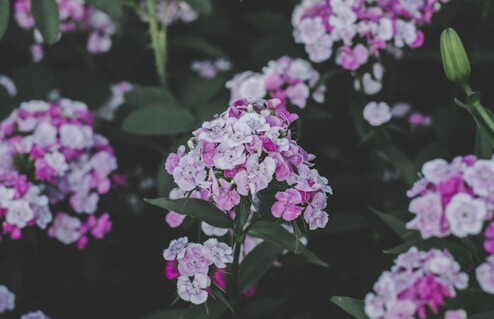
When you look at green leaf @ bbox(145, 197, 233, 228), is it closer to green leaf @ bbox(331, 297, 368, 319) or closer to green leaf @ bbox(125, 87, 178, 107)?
green leaf @ bbox(331, 297, 368, 319)

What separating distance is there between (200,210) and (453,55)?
2.14ft

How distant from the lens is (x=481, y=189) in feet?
3.87

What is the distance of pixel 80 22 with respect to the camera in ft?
8.96

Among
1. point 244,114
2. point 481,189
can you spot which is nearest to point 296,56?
point 244,114

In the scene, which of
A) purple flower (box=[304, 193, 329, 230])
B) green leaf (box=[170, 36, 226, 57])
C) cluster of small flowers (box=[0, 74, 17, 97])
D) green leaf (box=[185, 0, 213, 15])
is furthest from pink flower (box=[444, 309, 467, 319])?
cluster of small flowers (box=[0, 74, 17, 97])

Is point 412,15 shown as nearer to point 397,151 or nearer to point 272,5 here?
point 397,151

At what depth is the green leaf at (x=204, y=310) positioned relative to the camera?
1.54 m

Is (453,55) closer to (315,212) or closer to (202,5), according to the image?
(315,212)

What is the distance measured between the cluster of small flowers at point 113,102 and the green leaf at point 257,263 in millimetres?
1085

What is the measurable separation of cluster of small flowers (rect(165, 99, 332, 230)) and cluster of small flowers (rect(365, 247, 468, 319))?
0.28 meters

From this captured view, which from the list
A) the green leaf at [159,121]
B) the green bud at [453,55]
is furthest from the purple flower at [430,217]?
the green leaf at [159,121]

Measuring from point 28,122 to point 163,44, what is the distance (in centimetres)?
57

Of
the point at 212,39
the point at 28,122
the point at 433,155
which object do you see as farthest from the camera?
the point at 212,39

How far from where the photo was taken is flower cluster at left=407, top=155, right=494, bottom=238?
1163 millimetres
